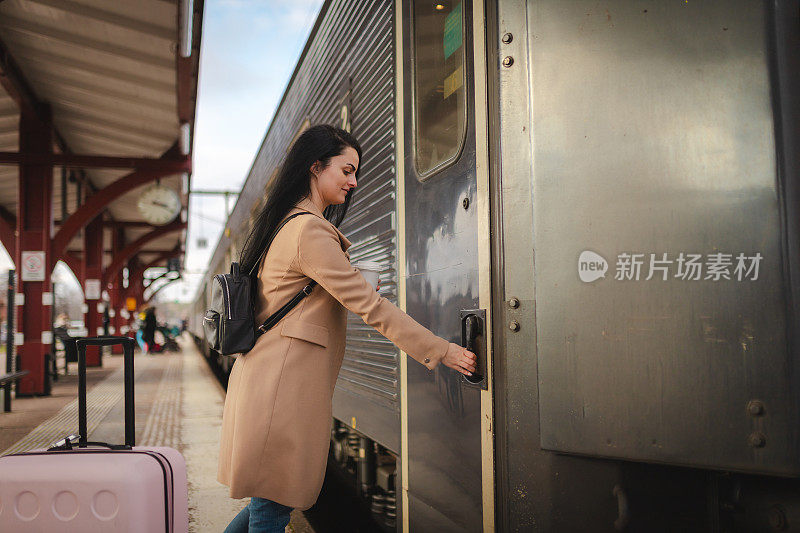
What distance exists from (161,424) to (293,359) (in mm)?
5349

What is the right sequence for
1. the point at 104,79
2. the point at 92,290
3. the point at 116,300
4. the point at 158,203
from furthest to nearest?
the point at 116,300
the point at 92,290
the point at 158,203
the point at 104,79

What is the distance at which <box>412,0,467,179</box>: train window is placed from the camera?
2.02 metres

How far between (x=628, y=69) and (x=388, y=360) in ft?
4.99

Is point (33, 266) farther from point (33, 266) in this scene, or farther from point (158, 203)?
point (158, 203)

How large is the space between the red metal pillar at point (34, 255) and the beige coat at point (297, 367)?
26.4ft

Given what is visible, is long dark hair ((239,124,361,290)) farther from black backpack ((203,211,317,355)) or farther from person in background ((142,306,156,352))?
person in background ((142,306,156,352))

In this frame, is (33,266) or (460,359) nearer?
(460,359)

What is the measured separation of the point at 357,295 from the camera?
1.78 metres

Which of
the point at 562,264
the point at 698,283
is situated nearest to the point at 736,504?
the point at 698,283

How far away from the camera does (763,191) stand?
4.53ft

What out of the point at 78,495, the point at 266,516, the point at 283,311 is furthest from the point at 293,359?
the point at 78,495

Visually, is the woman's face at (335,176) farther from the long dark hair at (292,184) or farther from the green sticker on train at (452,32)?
A: the green sticker on train at (452,32)

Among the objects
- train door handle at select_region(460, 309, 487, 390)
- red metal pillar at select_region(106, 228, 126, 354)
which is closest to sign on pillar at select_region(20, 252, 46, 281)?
train door handle at select_region(460, 309, 487, 390)

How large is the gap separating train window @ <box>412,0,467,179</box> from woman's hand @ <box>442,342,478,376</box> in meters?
0.63
